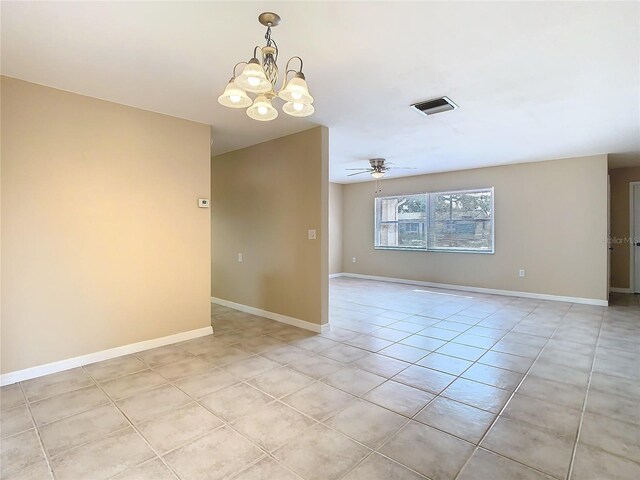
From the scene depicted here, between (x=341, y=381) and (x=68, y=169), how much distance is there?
9.55 ft

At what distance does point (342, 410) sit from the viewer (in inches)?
85.7

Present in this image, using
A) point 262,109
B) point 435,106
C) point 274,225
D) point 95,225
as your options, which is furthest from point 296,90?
point 274,225

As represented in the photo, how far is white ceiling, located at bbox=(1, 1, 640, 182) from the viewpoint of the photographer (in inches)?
71.4

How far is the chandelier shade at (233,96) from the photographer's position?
1.85m

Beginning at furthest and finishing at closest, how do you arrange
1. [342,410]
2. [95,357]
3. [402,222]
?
[402,222], [95,357], [342,410]

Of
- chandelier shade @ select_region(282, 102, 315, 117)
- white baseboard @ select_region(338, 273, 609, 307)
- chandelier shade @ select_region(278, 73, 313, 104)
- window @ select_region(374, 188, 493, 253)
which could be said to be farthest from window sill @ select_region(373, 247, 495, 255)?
chandelier shade @ select_region(278, 73, 313, 104)

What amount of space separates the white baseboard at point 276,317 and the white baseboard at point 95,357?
2.89 feet

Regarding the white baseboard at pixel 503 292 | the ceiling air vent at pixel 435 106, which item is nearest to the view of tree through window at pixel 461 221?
the white baseboard at pixel 503 292

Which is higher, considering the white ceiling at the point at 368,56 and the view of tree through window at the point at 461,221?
the white ceiling at the point at 368,56

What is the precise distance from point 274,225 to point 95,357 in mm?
2370

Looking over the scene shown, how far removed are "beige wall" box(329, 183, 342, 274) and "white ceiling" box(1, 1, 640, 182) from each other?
444 centimetres

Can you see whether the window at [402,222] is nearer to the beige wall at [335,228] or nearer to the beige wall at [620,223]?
the beige wall at [335,228]

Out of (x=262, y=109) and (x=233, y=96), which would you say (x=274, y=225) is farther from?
(x=233, y=96)

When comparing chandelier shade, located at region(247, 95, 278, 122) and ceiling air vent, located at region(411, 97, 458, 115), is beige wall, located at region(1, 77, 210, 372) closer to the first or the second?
chandelier shade, located at region(247, 95, 278, 122)
